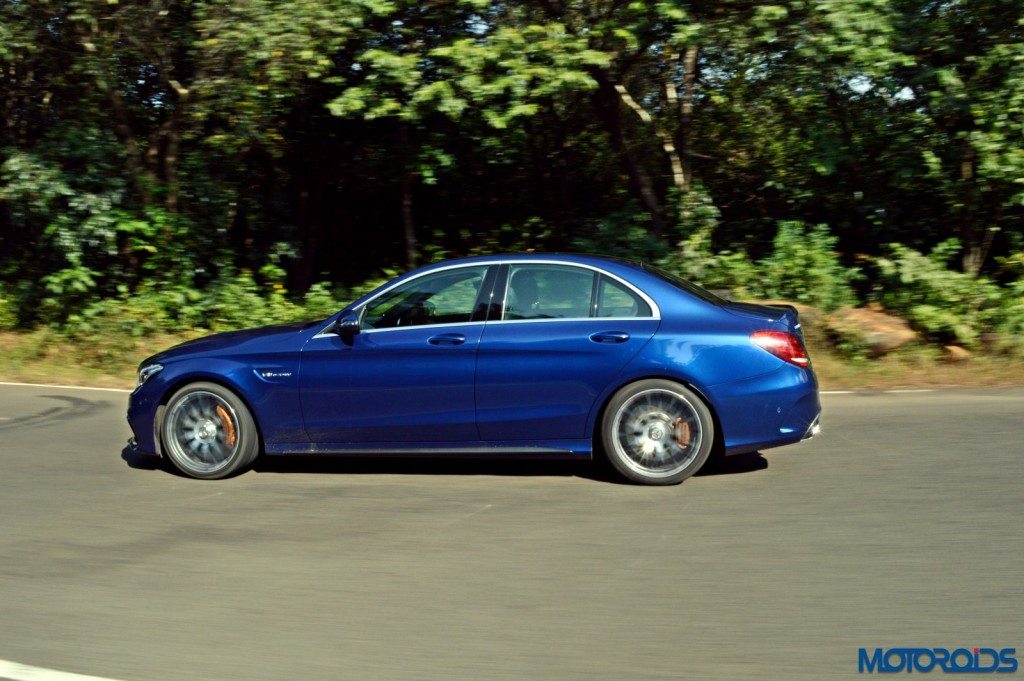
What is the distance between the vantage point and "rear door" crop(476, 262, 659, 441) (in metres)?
7.70

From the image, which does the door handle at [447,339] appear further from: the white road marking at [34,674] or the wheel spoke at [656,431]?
the white road marking at [34,674]

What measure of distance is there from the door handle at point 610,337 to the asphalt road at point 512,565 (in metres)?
0.95

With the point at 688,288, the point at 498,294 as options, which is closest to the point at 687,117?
the point at 688,288

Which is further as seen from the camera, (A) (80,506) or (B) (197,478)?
(B) (197,478)

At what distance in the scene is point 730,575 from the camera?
5.73m

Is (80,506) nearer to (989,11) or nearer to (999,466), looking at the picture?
(999,466)

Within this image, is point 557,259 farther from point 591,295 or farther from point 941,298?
point 941,298

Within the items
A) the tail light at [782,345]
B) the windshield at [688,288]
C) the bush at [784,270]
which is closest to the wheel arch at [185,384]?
the windshield at [688,288]

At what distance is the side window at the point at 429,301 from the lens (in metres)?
8.04

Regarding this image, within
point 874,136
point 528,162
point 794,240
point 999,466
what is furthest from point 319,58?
point 999,466

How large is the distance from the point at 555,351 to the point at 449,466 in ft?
4.31

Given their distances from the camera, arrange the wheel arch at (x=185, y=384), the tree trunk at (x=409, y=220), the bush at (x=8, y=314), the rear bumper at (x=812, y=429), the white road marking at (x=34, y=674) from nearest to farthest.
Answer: the white road marking at (x=34, y=674)
the rear bumper at (x=812, y=429)
the wheel arch at (x=185, y=384)
the bush at (x=8, y=314)
the tree trunk at (x=409, y=220)

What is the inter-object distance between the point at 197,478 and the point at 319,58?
683 centimetres

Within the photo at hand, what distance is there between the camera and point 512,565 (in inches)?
236
